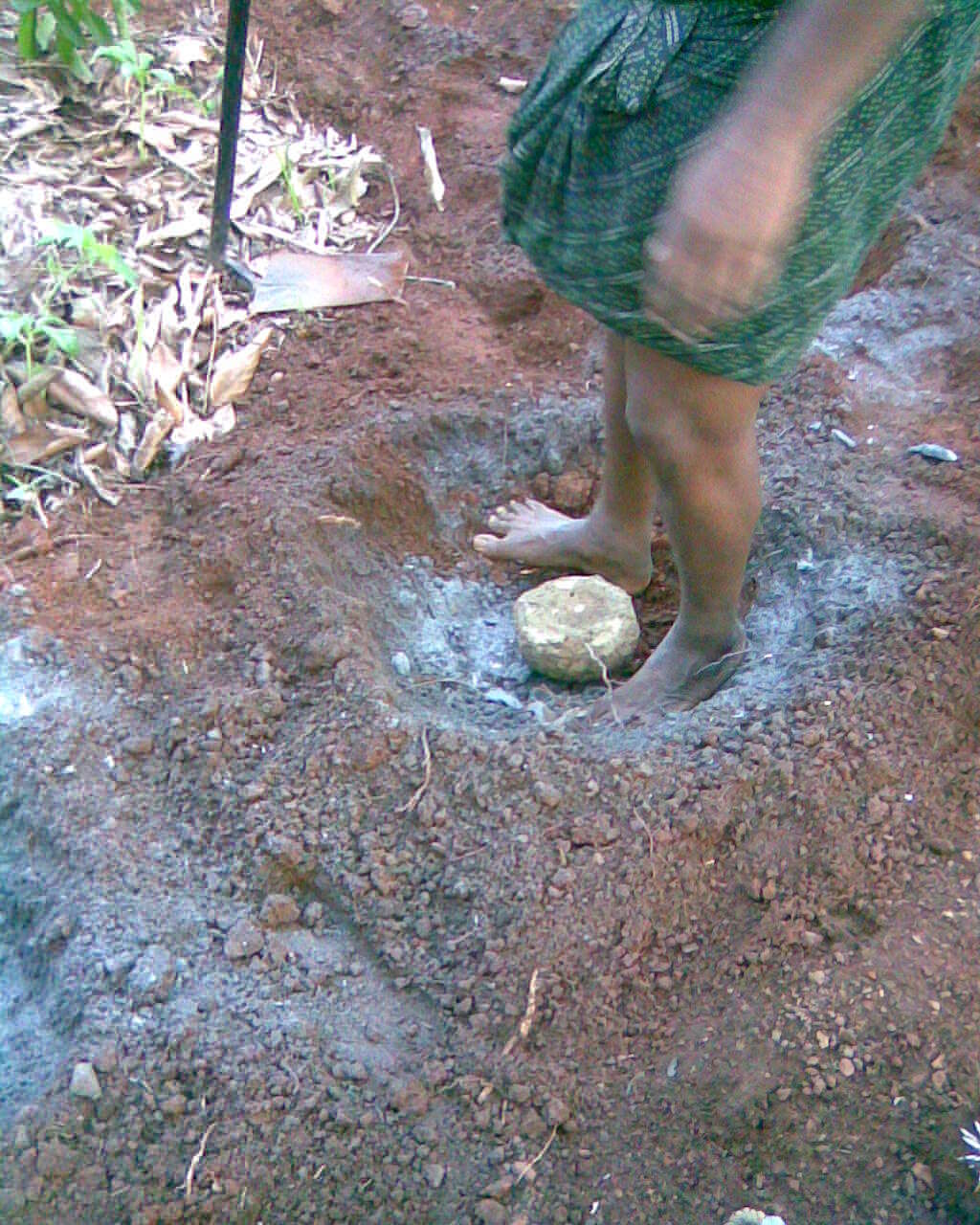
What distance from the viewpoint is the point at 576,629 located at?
2.25 meters

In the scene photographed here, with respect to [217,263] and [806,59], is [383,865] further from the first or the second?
[217,263]

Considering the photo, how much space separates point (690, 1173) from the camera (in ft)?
4.87

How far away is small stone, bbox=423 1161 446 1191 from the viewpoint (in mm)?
1478

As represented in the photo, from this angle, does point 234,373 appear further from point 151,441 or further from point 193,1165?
point 193,1165

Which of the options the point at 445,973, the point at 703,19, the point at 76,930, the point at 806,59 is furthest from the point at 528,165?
the point at 76,930

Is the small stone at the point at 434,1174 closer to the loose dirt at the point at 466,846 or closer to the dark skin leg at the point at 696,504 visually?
the loose dirt at the point at 466,846

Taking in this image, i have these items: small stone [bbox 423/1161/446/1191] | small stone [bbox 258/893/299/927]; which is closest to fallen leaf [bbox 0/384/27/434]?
small stone [bbox 258/893/299/927]

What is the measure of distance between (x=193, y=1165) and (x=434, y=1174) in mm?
302

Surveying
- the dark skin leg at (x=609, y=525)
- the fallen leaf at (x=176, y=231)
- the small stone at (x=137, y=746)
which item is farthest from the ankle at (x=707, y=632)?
the fallen leaf at (x=176, y=231)

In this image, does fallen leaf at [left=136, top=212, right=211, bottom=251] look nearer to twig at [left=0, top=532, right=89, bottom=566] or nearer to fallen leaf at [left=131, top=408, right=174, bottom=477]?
fallen leaf at [left=131, top=408, right=174, bottom=477]

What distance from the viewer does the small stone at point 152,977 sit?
5.44ft

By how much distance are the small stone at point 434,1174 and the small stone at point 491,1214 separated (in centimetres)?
6

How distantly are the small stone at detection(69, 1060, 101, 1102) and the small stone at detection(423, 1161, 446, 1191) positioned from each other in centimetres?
44

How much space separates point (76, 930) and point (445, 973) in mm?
550
